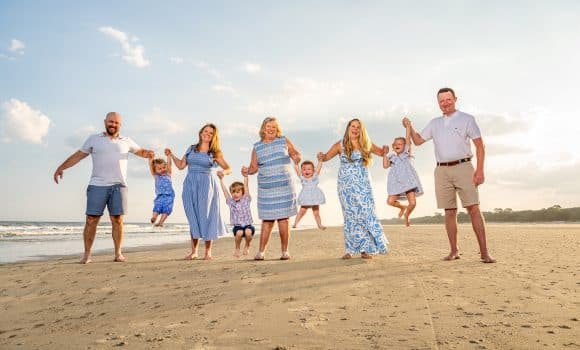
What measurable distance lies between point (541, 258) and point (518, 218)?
87.8 ft

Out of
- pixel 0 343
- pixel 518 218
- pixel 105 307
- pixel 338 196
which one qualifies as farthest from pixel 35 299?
pixel 518 218

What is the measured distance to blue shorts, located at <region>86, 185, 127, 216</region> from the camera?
6.70 metres

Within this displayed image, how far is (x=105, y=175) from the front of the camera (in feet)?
22.2

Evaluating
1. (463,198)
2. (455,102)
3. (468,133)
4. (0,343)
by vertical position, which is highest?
(455,102)

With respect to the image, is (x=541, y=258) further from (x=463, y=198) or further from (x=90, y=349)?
(x=90, y=349)

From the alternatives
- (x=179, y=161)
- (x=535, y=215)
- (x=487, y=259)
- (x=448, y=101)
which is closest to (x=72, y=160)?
(x=179, y=161)

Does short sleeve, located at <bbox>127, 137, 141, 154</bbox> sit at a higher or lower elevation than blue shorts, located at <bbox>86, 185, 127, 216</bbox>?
higher

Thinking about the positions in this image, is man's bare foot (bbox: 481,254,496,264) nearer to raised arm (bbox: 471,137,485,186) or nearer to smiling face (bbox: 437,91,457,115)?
raised arm (bbox: 471,137,485,186)

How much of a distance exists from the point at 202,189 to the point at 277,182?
1.42 metres

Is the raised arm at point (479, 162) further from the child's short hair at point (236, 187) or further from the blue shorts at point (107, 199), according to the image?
the blue shorts at point (107, 199)

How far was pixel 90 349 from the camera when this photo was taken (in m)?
2.62

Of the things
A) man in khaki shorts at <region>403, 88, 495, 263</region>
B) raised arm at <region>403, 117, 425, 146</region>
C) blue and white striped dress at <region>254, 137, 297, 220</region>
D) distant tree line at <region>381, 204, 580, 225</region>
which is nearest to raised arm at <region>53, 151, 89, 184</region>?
blue and white striped dress at <region>254, 137, 297, 220</region>

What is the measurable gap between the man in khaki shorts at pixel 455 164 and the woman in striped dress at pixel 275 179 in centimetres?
218

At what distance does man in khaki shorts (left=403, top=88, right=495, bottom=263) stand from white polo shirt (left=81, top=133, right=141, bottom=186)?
5.06 metres
